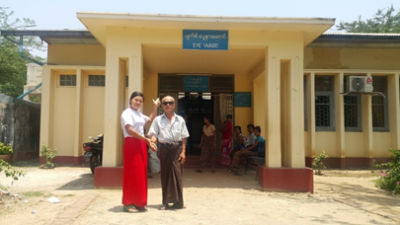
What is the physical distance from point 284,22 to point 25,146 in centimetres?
864

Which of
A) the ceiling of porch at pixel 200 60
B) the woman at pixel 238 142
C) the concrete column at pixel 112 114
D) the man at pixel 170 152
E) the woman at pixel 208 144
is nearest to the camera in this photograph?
the man at pixel 170 152

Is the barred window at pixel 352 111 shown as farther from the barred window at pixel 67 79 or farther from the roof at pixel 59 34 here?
the barred window at pixel 67 79

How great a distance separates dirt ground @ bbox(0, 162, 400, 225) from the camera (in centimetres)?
415

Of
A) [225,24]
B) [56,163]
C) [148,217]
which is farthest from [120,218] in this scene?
[56,163]

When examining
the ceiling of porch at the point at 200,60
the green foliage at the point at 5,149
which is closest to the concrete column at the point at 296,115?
the ceiling of porch at the point at 200,60

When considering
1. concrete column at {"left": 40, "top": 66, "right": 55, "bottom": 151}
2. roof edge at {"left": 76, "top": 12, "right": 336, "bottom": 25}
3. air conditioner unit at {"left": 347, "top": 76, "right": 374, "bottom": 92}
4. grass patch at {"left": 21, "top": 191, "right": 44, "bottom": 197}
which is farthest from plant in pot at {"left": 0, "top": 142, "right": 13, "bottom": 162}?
air conditioner unit at {"left": 347, "top": 76, "right": 374, "bottom": 92}

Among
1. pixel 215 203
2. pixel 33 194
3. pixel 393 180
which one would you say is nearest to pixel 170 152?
pixel 215 203

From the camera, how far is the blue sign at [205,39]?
620 centimetres

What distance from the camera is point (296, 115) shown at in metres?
6.18

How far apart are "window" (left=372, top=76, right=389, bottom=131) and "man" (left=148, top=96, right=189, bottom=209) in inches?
288

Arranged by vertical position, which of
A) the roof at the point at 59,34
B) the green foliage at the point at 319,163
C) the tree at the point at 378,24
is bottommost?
the green foliage at the point at 319,163

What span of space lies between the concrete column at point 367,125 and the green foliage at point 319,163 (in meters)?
1.46

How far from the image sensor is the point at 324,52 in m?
9.28

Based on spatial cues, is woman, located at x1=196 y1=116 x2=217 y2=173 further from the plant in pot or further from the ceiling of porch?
the plant in pot
